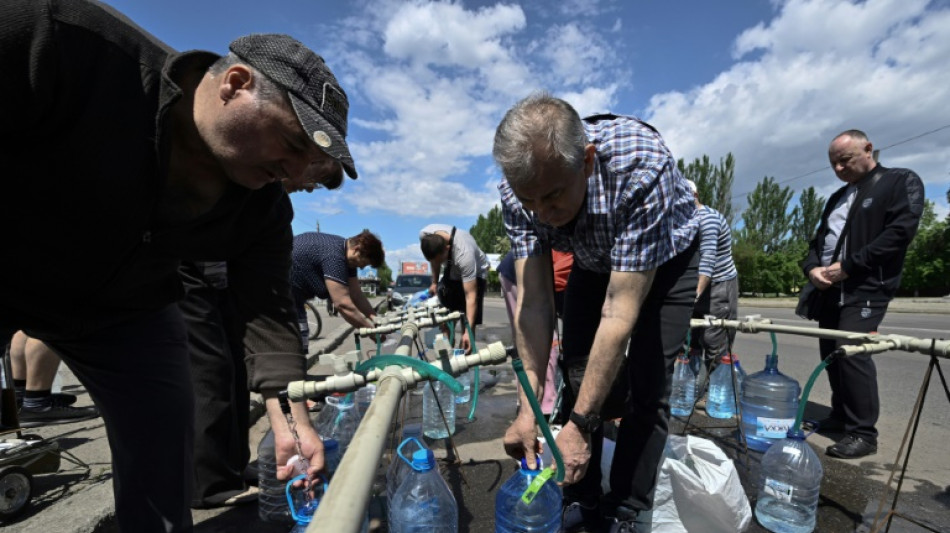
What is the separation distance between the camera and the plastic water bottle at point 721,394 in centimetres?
414

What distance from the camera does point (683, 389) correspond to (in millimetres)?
4449

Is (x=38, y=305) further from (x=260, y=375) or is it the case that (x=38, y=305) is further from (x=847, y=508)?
(x=847, y=508)

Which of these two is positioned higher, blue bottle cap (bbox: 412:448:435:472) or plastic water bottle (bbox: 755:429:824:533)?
blue bottle cap (bbox: 412:448:435:472)

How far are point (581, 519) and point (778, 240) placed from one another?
146ft

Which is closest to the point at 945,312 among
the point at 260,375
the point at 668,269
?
the point at 668,269

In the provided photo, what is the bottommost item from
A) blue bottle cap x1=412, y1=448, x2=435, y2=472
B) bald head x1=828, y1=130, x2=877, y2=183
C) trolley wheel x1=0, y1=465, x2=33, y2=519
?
trolley wheel x1=0, y1=465, x2=33, y2=519

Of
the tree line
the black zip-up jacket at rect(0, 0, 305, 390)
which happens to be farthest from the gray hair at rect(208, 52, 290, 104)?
the tree line

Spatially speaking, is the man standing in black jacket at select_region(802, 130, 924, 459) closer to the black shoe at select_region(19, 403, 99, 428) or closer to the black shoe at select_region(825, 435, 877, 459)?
the black shoe at select_region(825, 435, 877, 459)

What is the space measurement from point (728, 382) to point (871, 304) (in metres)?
1.28

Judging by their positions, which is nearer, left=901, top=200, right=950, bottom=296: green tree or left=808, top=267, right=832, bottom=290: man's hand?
left=808, top=267, right=832, bottom=290: man's hand

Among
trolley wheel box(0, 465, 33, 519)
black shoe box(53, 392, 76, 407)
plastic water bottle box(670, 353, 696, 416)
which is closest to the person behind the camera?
trolley wheel box(0, 465, 33, 519)

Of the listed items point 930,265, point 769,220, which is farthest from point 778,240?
point 930,265

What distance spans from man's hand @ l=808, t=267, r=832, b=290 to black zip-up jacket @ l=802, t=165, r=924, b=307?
118mm

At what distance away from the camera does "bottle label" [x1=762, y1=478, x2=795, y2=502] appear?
231 centimetres
